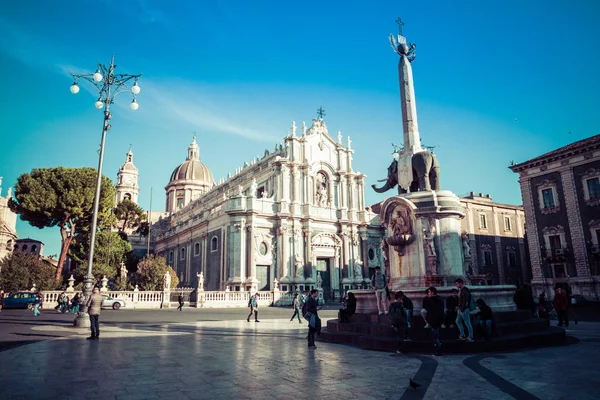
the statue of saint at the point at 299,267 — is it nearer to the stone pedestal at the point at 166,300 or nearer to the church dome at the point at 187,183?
the stone pedestal at the point at 166,300

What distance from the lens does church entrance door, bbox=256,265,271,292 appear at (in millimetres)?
36469

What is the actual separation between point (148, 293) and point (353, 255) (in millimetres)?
19568

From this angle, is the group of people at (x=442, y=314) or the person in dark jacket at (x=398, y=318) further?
the person in dark jacket at (x=398, y=318)

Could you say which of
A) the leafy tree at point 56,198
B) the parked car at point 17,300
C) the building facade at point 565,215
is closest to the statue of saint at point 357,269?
the building facade at point 565,215

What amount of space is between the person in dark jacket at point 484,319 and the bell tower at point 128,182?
221 feet

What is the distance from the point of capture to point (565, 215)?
1219 inches

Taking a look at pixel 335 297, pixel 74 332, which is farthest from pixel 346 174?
pixel 74 332

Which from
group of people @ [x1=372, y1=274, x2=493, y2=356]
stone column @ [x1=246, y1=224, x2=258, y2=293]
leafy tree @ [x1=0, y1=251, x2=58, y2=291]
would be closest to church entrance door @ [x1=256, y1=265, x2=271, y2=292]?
stone column @ [x1=246, y1=224, x2=258, y2=293]

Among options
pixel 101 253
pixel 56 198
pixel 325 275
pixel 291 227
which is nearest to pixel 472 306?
pixel 291 227

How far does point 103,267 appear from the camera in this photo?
129 feet

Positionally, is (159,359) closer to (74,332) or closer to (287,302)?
(74,332)

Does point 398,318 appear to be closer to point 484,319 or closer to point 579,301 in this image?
point 484,319

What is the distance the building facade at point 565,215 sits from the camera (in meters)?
29.1

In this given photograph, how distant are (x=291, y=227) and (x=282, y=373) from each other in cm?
3160
